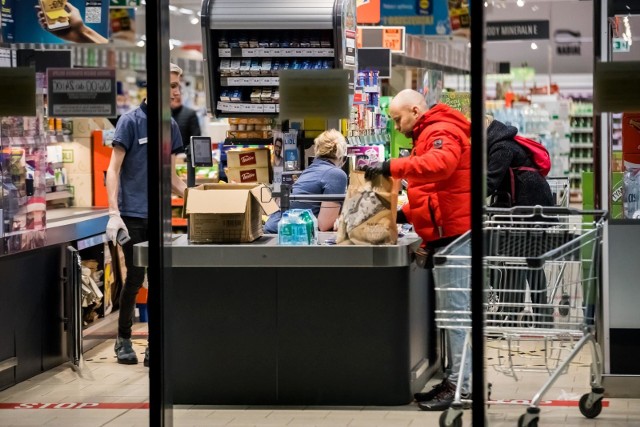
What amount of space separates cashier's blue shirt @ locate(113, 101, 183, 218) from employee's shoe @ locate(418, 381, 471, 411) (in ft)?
7.53

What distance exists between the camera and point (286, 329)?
5.99m

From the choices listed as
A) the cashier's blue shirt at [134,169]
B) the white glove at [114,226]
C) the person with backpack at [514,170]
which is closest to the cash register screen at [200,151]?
the cashier's blue shirt at [134,169]

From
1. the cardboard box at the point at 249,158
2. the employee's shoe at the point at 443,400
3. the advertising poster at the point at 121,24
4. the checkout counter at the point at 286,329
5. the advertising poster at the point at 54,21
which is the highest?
the advertising poster at the point at 121,24

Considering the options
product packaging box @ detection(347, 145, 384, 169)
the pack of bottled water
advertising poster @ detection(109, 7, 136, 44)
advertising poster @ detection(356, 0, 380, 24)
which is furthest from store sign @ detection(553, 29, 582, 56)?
the pack of bottled water

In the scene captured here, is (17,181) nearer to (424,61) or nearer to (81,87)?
(81,87)

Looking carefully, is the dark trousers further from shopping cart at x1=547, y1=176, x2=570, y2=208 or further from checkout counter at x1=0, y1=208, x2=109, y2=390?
shopping cart at x1=547, y1=176, x2=570, y2=208

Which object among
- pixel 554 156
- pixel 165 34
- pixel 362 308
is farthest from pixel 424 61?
pixel 165 34

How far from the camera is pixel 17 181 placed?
6832mm

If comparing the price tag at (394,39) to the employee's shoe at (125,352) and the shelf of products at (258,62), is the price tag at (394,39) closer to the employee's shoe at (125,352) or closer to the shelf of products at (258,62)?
the shelf of products at (258,62)

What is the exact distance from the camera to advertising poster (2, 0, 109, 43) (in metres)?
6.88

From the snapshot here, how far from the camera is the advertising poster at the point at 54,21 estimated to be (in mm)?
6879

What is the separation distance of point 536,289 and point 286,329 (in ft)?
4.26

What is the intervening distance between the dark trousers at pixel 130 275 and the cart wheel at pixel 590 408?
2.87 meters

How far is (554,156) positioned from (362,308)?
11031 millimetres
